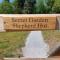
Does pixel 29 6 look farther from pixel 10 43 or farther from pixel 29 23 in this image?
pixel 10 43

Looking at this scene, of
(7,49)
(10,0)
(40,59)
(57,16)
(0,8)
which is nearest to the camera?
(57,16)

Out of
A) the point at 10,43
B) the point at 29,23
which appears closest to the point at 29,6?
the point at 29,23

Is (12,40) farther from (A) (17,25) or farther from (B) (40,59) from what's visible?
(A) (17,25)

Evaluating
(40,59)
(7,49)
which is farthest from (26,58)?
(7,49)

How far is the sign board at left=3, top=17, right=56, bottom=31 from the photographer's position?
1.06 meters

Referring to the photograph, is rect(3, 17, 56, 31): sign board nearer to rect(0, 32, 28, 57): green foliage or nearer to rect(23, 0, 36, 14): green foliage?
rect(23, 0, 36, 14): green foliage

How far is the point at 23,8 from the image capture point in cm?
136

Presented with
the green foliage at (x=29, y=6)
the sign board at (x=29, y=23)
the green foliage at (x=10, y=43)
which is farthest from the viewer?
the green foliage at (x=10, y=43)

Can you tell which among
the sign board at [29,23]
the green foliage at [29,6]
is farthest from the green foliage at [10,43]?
the sign board at [29,23]

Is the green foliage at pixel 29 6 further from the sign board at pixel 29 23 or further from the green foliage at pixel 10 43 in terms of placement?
the green foliage at pixel 10 43

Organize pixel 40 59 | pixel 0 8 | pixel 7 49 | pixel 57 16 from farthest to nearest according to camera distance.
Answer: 1. pixel 7 49
2. pixel 40 59
3. pixel 0 8
4. pixel 57 16

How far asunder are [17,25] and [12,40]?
130 cm

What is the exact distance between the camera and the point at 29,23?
1062 millimetres

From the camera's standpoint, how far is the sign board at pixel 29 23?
1058 mm
